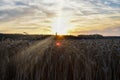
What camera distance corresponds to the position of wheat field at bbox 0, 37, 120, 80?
6090mm

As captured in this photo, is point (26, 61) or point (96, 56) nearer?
point (96, 56)

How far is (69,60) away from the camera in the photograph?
620 centimetres

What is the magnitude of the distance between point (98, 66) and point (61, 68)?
0.82 metres

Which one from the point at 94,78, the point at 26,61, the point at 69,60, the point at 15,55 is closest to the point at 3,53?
the point at 15,55

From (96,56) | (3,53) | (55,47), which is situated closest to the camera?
(96,56)

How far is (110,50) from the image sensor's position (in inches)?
243

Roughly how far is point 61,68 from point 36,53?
Answer: 78 cm

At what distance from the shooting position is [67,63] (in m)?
6.23

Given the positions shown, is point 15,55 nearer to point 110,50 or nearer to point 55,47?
point 55,47

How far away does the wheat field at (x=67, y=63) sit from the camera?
6090 mm

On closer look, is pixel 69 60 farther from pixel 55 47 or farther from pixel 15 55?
pixel 15 55

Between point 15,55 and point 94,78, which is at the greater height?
point 15,55

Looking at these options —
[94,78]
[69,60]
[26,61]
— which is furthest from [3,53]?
[94,78]

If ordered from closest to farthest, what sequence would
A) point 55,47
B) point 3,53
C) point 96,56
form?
point 96,56 < point 55,47 < point 3,53
